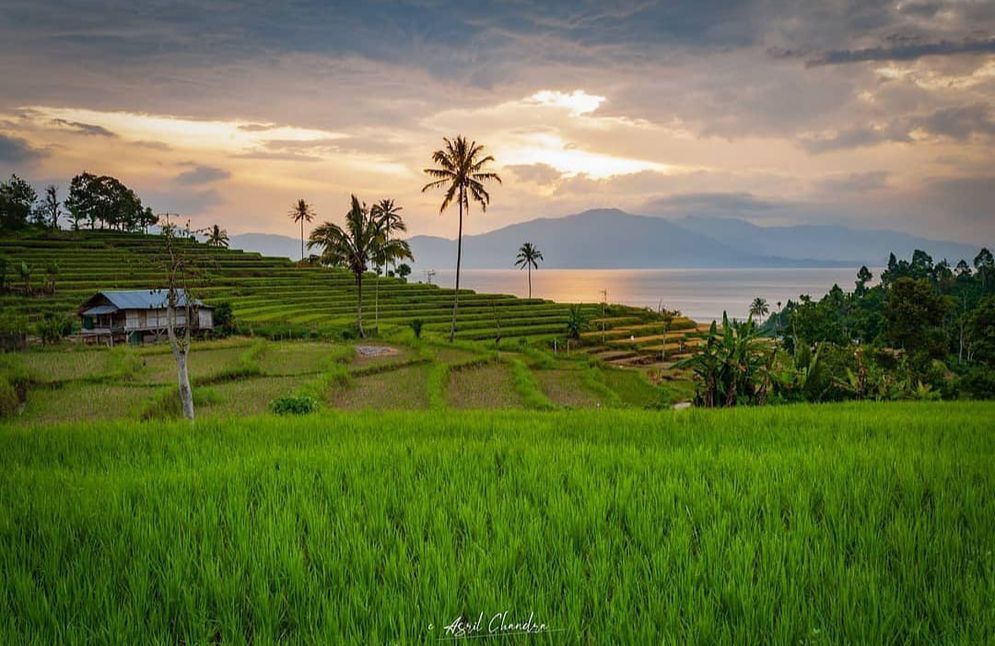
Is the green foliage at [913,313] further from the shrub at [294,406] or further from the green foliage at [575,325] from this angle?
→ the shrub at [294,406]

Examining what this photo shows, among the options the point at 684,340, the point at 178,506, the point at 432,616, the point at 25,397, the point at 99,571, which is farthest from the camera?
the point at 684,340

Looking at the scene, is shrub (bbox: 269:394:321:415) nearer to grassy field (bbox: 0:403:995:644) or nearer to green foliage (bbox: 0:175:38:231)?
grassy field (bbox: 0:403:995:644)

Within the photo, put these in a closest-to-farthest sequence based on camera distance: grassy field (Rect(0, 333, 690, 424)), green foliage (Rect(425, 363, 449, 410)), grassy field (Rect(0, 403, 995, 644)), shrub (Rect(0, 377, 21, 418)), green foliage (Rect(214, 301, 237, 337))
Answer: grassy field (Rect(0, 403, 995, 644))
shrub (Rect(0, 377, 21, 418))
grassy field (Rect(0, 333, 690, 424))
green foliage (Rect(425, 363, 449, 410))
green foliage (Rect(214, 301, 237, 337))

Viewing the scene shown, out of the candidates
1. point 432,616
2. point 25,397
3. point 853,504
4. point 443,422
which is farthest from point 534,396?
point 432,616

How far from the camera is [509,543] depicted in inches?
114

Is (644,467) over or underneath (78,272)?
underneath

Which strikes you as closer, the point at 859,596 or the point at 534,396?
the point at 859,596

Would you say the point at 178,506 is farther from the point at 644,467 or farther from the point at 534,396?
the point at 534,396

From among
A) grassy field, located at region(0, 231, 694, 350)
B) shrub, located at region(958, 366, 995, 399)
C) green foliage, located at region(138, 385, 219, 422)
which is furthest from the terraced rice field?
shrub, located at region(958, 366, 995, 399)

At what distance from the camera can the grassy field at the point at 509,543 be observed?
220 cm

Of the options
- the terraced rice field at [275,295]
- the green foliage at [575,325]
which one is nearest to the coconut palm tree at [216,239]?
the terraced rice field at [275,295]

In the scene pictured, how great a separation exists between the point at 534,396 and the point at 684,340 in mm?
36620

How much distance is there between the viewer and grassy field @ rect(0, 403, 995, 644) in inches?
86.4

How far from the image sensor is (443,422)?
293 inches
